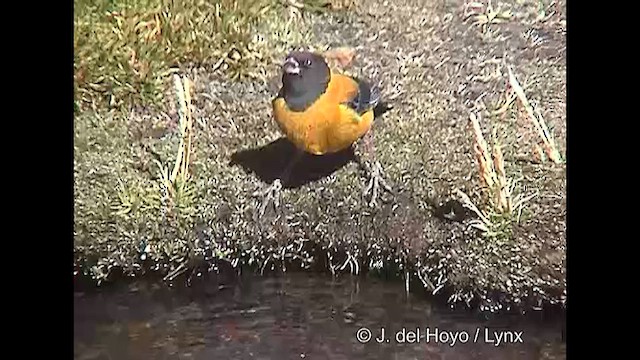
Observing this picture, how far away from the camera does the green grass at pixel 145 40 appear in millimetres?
730

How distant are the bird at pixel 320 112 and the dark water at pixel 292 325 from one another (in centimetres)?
9

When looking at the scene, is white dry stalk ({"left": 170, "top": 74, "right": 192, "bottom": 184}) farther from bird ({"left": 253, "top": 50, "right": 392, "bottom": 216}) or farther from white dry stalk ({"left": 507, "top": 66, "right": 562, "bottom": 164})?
white dry stalk ({"left": 507, "top": 66, "right": 562, "bottom": 164})

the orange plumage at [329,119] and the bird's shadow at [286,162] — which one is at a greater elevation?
the orange plumage at [329,119]

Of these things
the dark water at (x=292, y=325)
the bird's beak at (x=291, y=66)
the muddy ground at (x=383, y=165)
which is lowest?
the dark water at (x=292, y=325)

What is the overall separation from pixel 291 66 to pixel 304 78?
0.02 m

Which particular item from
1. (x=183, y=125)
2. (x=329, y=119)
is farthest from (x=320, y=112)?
(x=183, y=125)

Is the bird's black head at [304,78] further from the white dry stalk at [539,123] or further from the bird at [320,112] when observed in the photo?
the white dry stalk at [539,123]

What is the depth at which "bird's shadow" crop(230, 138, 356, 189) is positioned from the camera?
73 centimetres

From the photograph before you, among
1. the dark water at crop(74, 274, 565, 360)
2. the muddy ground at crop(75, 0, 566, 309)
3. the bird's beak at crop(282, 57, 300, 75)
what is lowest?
the dark water at crop(74, 274, 565, 360)

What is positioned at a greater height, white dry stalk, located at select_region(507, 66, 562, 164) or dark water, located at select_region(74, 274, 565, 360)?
white dry stalk, located at select_region(507, 66, 562, 164)

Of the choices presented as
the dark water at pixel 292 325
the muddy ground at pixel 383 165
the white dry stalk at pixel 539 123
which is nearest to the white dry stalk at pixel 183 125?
the muddy ground at pixel 383 165

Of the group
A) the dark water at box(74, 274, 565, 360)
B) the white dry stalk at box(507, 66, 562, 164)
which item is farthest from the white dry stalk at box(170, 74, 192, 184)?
the white dry stalk at box(507, 66, 562, 164)

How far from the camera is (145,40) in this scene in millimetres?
734
